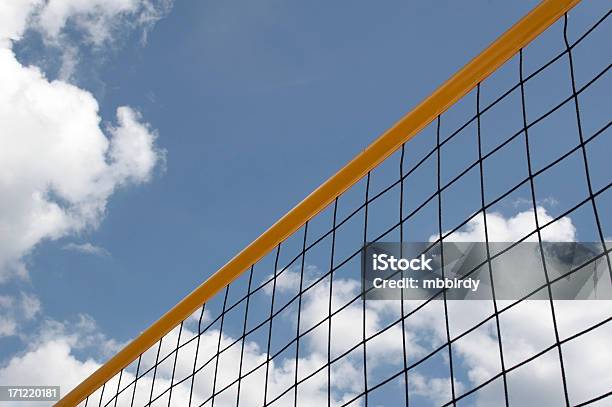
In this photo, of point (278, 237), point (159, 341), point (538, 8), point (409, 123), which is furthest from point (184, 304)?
point (538, 8)

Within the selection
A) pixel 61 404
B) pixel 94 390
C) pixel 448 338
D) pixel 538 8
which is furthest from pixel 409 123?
pixel 61 404

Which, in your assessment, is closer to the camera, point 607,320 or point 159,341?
point 607,320

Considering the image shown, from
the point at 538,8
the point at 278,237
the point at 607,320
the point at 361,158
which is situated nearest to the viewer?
the point at 607,320

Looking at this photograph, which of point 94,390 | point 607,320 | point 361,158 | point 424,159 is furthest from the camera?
point 94,390

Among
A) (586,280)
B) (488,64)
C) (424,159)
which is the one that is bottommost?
(586,280)

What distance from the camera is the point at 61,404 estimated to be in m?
4.30

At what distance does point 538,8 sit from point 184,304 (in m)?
2.15

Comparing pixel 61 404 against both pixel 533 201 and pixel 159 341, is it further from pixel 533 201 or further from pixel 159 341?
pixel 533 201

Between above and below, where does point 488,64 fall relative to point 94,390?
above

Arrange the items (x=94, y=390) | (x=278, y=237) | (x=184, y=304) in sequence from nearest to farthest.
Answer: (x=278, y=237), (x=184, y=304), (x=94, y=390)

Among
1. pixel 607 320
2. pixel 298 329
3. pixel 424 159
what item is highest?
pixel 424 159

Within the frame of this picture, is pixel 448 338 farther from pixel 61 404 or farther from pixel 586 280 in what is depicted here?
pixel 61 404

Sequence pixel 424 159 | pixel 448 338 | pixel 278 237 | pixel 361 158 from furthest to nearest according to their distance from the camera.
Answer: pixel 278 237, pixel 361 158, pixel 424 159, pixel 448 338

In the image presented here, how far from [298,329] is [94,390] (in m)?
→ 1.64
